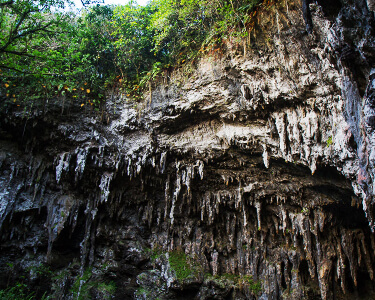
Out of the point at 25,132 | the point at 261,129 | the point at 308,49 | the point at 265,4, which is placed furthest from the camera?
the point at 25,132

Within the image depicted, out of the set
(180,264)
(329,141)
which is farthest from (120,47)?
(180,264)

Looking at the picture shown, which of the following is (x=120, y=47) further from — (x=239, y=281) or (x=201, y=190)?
(x=239, y=281)

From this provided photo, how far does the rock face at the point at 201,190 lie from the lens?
6.73 metres

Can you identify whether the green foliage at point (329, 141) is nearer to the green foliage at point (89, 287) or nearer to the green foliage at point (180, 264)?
the green foliage at point (180, 264)

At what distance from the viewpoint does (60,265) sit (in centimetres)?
912

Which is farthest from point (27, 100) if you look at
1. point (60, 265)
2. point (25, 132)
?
point (60, 265)

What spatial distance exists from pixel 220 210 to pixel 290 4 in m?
6.85

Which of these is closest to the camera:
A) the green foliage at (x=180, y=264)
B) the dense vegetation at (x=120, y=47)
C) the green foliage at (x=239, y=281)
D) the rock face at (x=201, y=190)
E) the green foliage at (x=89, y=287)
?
the rock face at (x=201, y=190)

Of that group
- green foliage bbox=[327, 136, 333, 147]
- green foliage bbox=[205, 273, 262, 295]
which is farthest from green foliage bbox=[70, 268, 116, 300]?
green foliage bbox=[327, 136, 333, 147]

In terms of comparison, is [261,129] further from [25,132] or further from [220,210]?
[25,132]

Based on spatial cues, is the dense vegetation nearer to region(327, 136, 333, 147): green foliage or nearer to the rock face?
the rock face

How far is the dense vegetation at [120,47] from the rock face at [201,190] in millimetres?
582

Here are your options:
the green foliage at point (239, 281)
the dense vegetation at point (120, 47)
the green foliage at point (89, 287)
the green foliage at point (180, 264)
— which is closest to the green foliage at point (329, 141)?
the dense vegetation at point (120, 47)

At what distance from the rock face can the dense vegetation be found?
0.58 metres
